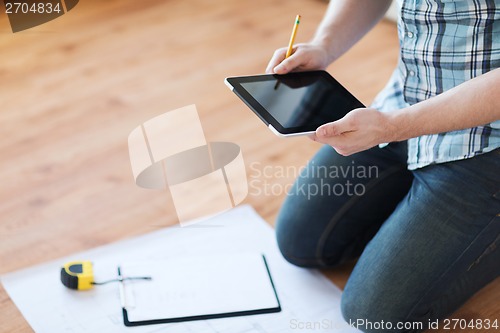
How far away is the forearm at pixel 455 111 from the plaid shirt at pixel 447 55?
0.07 metres

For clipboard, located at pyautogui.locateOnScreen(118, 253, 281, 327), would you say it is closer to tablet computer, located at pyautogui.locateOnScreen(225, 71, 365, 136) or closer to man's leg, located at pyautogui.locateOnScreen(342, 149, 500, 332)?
man's leg, located at pyautogui.locateOnScreen(342, 149, 500, 332)

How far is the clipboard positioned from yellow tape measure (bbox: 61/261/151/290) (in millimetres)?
35

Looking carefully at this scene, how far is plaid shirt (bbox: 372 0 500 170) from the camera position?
116 centimetres

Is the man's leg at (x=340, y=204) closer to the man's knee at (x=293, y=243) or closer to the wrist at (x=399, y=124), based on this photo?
the man's knee at (x=293, y=243)

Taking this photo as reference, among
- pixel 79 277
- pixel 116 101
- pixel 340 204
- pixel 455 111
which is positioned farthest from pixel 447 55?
pixel 116 101

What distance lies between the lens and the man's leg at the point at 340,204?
1390 millimetres

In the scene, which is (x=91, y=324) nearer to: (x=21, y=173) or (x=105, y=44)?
(x=21, y=173)

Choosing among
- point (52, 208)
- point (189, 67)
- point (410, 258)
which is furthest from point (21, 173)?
point (410, 258)

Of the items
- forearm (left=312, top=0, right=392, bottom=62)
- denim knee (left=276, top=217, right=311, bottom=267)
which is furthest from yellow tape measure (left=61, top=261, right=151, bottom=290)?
forearm (left=312, top=0, right=392, bottom=62)

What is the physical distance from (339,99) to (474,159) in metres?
0.24

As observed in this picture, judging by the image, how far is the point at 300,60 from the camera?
131cm

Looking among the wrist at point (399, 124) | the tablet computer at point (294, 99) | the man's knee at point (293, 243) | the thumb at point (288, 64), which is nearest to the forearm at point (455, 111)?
the wrist at point (399, 124)

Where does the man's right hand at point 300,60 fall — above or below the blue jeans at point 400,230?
above

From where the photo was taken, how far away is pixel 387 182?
1385mm
